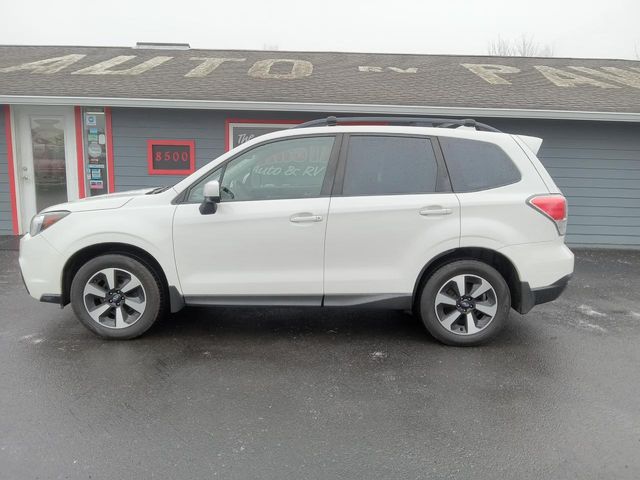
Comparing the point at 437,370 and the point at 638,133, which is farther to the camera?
the point at 638,133

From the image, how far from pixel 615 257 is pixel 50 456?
28.1 feet

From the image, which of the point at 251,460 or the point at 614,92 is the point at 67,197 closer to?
the point at 251,460

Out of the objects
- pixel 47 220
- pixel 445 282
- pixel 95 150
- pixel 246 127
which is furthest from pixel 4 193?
pixel 445 282

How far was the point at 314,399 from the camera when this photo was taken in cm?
346

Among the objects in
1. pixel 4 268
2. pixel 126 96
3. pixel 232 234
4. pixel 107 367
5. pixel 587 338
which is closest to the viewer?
pixel 107 367

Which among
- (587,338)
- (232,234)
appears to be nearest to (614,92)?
(587,338)

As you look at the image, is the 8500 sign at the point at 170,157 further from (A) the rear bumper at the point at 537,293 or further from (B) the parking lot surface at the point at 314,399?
(A) the rear bumper at the point at 537,293

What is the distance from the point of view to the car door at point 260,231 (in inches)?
165

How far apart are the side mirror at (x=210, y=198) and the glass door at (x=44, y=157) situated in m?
6.07

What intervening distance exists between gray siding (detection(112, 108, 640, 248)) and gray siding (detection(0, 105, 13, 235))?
1.90m

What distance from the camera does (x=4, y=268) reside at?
22.8ft

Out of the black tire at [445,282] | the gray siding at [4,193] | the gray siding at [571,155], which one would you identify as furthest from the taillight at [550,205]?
the gray siding at [4,193]

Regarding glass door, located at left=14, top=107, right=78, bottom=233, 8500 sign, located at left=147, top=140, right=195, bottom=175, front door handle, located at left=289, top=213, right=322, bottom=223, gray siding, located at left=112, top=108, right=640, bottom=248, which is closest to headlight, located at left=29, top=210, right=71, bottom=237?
front door handle, located at left=289, top=213, right=322, bottom=223

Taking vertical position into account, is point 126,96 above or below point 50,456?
above
